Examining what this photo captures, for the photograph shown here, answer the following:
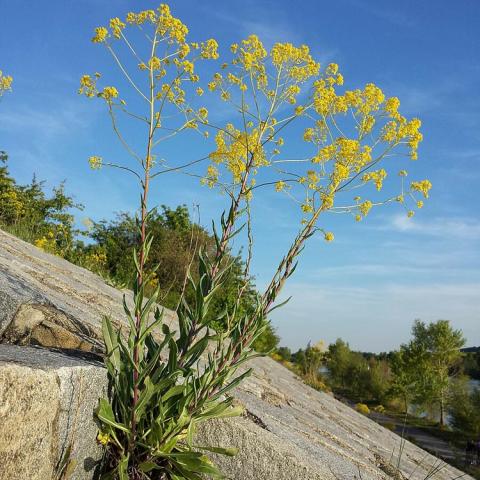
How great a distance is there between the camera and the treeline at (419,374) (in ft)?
72.6

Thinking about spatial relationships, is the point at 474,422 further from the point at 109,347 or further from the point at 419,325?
the point at 109,347

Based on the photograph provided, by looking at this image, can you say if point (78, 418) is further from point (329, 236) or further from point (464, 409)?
point (464, 409)

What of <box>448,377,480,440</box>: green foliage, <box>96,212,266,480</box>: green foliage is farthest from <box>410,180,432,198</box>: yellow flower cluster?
<box>448,377,480,440</box>: green foliage

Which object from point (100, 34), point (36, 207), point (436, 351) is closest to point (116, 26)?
point (100, 34)

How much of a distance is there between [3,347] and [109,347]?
18.4 inches

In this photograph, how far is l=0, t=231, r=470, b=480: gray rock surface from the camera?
1871 mm

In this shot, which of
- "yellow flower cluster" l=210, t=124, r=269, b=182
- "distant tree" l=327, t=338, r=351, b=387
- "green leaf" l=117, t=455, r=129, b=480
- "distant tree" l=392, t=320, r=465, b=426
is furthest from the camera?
"distant tree" l=327, t=338, r=351, b=387

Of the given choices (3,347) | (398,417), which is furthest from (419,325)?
(3,347)

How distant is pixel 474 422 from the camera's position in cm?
2191

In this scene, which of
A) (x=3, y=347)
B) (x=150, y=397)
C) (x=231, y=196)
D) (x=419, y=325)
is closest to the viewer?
(x=3, y=347)

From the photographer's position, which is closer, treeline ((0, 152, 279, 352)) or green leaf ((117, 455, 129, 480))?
green leaf ((117, 455, 129, 480))

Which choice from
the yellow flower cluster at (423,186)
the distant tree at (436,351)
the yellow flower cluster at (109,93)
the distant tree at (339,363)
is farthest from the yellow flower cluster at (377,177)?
the distant tree at (339,363)

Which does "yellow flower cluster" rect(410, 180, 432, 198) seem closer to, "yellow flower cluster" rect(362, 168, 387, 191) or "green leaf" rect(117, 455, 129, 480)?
"yellow flower cluster" rect(362, 168, 387, 191)

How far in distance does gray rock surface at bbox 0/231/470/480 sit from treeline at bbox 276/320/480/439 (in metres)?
16.0
